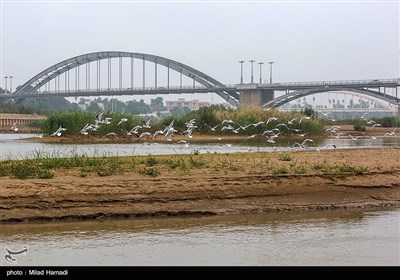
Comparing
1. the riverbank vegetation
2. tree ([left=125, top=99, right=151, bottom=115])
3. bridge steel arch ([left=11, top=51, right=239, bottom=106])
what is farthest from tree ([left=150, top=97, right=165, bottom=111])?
the riverbank vegetation

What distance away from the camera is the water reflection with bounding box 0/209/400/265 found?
32.7 feet

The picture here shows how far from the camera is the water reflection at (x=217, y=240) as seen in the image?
9.97 m

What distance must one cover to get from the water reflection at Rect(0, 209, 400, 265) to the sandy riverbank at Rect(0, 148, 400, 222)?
1.30ft

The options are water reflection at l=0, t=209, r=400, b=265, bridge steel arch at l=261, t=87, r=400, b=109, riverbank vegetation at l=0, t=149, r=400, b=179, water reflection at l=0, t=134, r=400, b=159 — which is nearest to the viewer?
water reflection at l=0, t=209, r=400, b=265

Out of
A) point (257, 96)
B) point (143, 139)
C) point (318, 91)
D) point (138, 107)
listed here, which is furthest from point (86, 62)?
point (143, 139)

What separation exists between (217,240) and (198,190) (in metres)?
2.85

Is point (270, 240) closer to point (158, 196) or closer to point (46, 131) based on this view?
point (158, 196)

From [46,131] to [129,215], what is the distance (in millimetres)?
Answer: 31383

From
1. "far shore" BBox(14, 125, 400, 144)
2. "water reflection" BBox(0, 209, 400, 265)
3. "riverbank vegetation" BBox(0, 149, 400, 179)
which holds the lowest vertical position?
"water reflection" BBox(0, 209, 400, 265)

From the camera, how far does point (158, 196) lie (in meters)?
13.7

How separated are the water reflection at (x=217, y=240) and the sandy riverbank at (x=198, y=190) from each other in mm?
397

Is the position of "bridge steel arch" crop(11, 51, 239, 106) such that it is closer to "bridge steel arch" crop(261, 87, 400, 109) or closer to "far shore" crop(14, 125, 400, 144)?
"bridge steel arch" crop(261, 87, 400, 109)

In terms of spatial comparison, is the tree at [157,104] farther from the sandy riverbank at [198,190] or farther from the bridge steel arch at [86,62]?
the sandy riverbank at [198,190]
